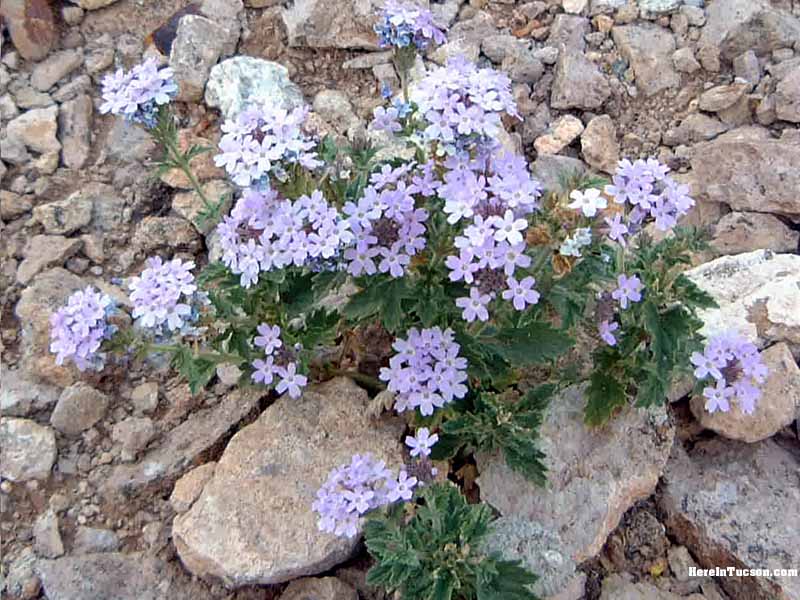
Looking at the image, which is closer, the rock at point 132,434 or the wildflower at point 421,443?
the wildflower at point 421,443

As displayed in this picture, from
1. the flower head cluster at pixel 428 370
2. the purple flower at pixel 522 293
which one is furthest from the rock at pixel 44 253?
the purple flower at pixel 522 293

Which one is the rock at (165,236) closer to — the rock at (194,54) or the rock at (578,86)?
the rock at (194,54)

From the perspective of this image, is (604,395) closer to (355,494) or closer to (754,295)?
(754,295)

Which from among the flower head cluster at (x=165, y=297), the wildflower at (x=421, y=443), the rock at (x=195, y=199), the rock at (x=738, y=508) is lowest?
the rock at (x=738, y=508)

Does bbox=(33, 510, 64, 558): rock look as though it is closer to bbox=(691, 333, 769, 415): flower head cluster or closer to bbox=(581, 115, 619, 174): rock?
bbox=(691, 333, 769, 415): flower head cluster

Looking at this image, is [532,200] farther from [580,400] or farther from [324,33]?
[324,33]

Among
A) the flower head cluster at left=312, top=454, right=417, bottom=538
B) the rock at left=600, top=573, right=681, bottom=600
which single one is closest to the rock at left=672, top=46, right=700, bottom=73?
the rock at left=600, top=573, right=681, bottom=600
